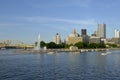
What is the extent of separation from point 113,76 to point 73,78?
27.4 ft

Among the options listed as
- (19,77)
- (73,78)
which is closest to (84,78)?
(73,78)

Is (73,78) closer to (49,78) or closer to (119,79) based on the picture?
(49,78)

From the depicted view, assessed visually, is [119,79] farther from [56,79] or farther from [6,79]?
[6,79]

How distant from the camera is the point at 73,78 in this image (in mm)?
56656

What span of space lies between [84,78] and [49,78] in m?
6.60

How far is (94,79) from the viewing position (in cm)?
5541

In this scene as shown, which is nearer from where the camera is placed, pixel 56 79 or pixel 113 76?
pixel 56 79

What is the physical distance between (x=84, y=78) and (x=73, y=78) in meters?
2.07

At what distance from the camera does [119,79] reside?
55000 millimetres

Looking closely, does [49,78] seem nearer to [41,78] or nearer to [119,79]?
[41,78]

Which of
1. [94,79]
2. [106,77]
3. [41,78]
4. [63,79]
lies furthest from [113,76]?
[41,78]

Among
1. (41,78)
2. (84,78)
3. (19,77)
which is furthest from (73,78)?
(19,77)

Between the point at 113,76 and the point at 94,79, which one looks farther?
the point at 113,76

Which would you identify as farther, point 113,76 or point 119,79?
point 113,76
